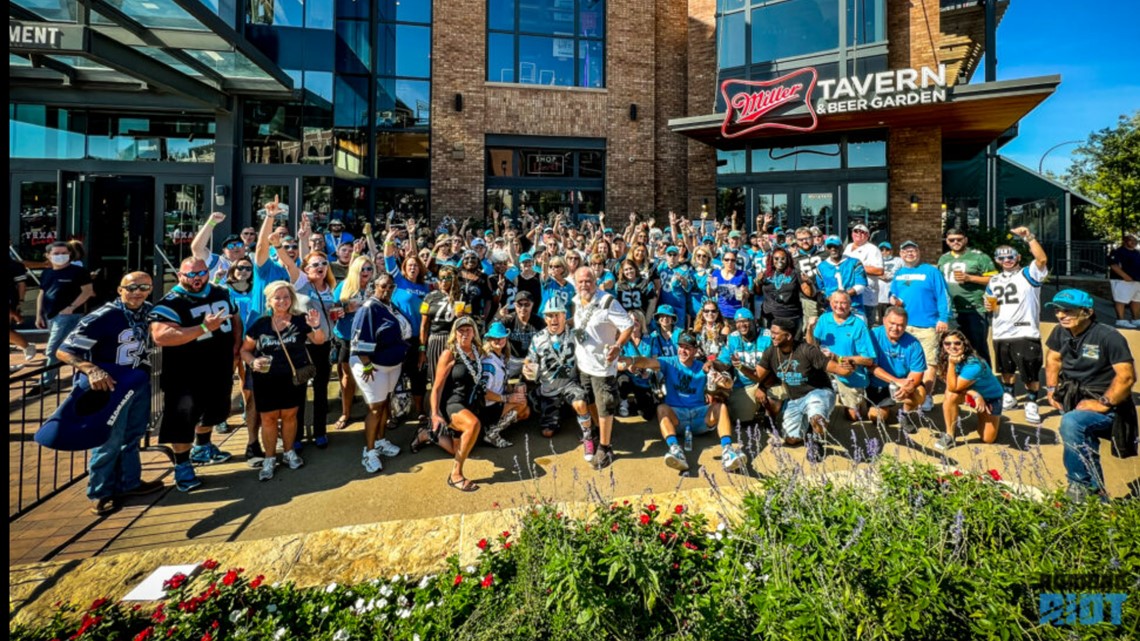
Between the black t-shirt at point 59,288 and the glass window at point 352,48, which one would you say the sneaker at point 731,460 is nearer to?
the black t-shirt at point 59,288

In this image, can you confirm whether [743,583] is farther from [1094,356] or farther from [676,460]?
[1094,356]

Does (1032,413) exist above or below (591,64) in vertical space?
below

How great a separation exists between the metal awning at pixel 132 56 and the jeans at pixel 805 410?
9.21 m

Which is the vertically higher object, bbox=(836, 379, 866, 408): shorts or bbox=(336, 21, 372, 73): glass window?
bbox=(336, 21, 372, 73): glass window

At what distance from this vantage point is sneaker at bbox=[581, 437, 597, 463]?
522 centimetres

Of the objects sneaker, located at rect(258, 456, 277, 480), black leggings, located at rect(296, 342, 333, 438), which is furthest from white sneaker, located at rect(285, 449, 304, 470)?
black leggings, located at rect(296, 342, 333, 438)

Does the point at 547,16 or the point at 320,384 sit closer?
the point at 320,384

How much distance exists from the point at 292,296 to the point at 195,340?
2.80 feet

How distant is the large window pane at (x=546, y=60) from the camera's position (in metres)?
16.7

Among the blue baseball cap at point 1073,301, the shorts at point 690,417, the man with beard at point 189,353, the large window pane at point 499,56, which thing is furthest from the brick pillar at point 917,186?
the man with beard at point 189,353

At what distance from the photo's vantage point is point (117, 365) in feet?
14.0

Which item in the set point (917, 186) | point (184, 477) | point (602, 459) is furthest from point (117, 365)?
point (917, 186)

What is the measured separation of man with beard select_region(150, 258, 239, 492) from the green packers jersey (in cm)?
849

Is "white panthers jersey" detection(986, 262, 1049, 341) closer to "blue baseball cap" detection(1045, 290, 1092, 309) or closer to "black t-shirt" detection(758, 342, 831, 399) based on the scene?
"blue baseball cap" detection(1045, 290, 1092, 309)
